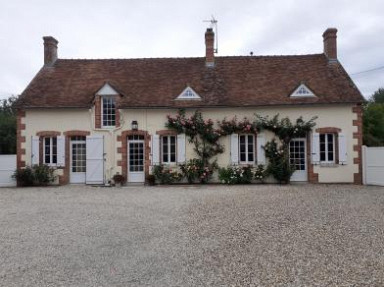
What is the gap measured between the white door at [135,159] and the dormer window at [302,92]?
22.8 feet

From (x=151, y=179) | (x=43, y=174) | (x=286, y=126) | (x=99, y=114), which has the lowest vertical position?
(x=151, y=179)

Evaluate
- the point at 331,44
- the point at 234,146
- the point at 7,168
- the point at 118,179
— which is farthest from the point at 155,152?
the point at 331,44

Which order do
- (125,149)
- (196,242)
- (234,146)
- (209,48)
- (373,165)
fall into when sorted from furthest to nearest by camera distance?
(209,48), (125,149), (234,146), (373,165), (196,242)

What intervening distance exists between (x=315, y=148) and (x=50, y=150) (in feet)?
37.9

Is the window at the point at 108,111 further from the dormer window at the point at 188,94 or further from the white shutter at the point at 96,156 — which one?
the dormer window at the point at 188,94

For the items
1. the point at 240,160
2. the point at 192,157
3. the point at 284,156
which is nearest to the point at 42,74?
the point at 192,157

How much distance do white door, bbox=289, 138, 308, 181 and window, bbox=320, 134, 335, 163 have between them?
28.2 inches

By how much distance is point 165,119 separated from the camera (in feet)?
57.2

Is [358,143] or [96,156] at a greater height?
[358,143]

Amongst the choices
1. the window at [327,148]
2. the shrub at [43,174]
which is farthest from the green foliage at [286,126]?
the shrub at [43,174]

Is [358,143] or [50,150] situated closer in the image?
[358,143]

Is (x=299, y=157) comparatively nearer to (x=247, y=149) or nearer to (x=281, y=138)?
(x=281, y=138)

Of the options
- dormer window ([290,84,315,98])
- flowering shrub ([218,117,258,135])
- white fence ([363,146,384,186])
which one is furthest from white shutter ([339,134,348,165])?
flowering shrub ([218,117,258,135])

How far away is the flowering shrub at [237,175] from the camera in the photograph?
16.8 meters
